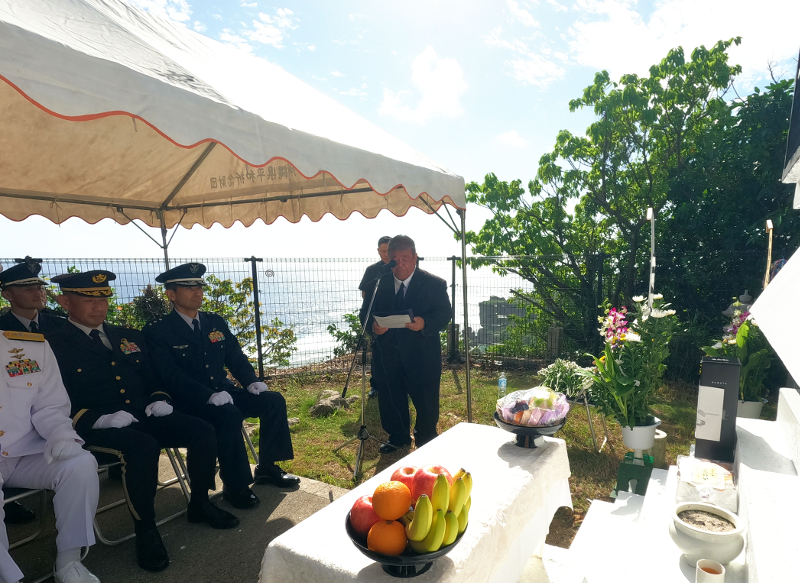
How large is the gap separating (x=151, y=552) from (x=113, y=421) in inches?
33.9

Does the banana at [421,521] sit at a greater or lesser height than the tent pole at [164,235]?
lesser

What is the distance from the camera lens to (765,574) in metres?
1.47

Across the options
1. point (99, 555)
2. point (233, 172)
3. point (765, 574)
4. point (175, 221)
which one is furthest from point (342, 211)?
point (765, 574)

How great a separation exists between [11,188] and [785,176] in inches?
287

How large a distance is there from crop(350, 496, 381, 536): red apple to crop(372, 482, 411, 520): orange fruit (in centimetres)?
3

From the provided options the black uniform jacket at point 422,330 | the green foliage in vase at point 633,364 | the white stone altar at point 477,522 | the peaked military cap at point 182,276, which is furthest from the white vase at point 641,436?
the peaked military cap at point 182,276

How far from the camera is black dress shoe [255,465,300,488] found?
12.4 ft

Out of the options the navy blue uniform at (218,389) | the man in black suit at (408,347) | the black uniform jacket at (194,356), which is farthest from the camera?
the man in black suit at (408,347)

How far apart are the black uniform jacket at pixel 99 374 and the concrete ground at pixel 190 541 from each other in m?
0.67

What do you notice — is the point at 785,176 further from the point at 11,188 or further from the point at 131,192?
the point at 11,188

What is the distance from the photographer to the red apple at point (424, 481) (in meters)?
1.61

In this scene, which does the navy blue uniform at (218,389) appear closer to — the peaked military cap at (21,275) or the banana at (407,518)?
the peaked military cap at (21,275)

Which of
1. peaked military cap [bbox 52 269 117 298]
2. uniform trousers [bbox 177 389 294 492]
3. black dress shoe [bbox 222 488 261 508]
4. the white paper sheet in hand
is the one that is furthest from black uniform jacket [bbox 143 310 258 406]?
the white paper sheet in hand

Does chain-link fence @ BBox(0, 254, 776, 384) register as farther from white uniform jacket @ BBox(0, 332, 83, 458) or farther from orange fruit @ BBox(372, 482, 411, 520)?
orange fruit @ BBox(372, 482, 411, 520)
